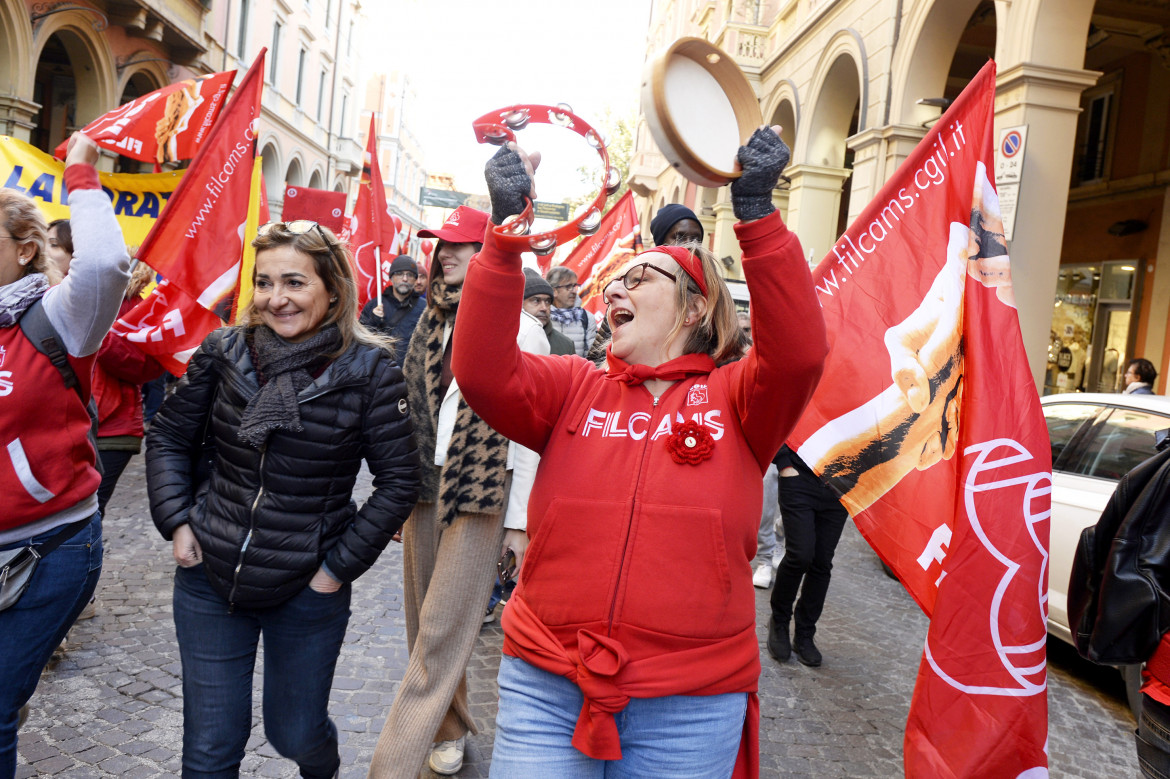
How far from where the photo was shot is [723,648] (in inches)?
76.5

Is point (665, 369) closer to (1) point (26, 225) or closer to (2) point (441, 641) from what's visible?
(2) point (441, 641)

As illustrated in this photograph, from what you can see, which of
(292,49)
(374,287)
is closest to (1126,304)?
(374,287)

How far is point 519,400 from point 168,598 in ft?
12.7

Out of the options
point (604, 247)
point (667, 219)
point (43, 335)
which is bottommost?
point (43, 335)

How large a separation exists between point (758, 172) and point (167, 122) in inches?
222

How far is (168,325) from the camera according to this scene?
15.0 ft

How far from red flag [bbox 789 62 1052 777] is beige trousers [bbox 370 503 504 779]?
123 cm

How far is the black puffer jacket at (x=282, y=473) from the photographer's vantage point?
8.33ft

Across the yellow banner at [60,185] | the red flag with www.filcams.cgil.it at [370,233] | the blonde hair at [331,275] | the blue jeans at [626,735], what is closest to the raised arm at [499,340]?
the blue jeans at [626,735]

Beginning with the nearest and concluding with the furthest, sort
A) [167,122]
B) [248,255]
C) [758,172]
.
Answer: [758,172] → [248,255] → [167,122]

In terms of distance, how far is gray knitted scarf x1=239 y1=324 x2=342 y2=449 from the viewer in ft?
8.21

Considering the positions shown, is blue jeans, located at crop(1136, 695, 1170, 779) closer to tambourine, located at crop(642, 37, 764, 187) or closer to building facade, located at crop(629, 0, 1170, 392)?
tambourine, located at crop(642, 37, 764, 187)

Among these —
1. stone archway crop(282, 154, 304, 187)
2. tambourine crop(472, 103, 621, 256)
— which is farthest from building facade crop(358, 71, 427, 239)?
tambourine crop(472, 103, 621, 256)

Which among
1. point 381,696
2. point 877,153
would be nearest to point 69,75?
point 877,153
